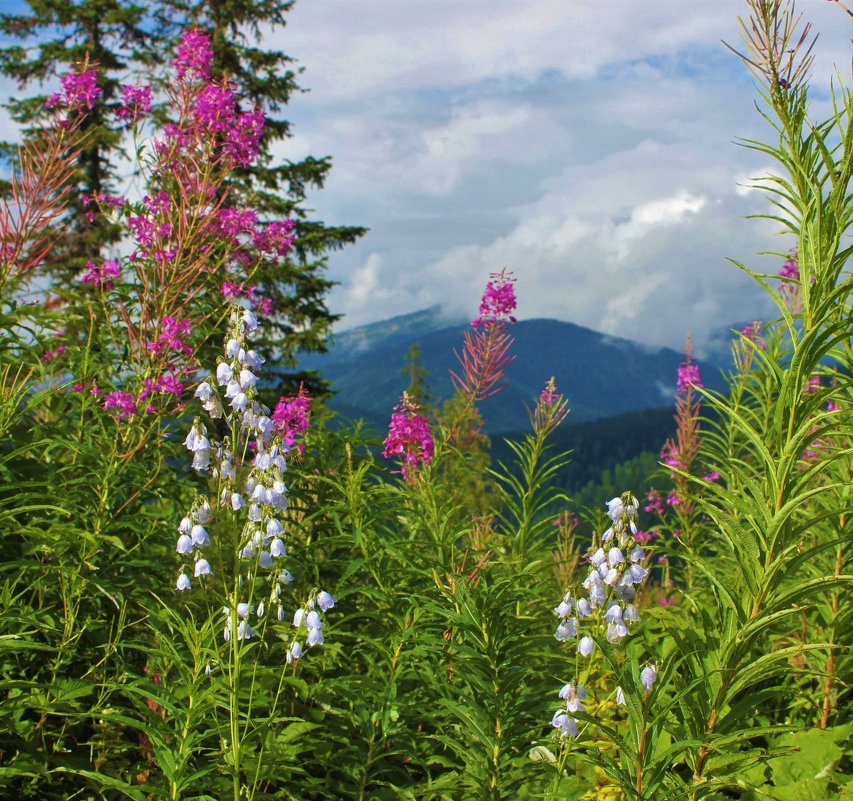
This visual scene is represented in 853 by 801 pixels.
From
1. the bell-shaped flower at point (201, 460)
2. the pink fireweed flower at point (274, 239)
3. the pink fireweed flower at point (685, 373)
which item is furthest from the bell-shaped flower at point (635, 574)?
the pink fireweed flower at point (685, 373)

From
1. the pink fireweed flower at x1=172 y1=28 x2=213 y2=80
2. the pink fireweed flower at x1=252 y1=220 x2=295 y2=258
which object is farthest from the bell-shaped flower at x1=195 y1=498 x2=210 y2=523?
the pink fireweed flower at x1=172 y1=28 x2=213 y2=80

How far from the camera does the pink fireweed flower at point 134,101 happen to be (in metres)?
5.28

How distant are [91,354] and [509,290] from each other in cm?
280

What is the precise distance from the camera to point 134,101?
17.3 feet

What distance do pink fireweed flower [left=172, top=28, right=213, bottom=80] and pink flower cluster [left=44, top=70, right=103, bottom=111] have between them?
60cm

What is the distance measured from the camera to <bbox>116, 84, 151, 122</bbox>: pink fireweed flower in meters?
5.28

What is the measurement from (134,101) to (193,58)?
0.53 metres

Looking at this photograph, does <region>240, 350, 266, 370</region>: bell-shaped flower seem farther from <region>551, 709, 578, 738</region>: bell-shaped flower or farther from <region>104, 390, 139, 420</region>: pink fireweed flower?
<region>551, 709, 578, 738</region>: bell-shaped flower

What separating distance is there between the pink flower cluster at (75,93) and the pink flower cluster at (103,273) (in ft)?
3.28

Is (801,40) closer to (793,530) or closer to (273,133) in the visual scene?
(793,530)

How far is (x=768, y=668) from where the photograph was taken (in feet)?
7.86

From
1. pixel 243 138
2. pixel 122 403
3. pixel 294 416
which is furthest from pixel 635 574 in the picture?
pixel 243 138

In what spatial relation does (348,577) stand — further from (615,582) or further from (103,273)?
(103,273)

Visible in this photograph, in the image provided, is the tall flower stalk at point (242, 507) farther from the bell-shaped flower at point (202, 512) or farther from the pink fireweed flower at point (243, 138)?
the pink fireweed flower at point (243, 138)
